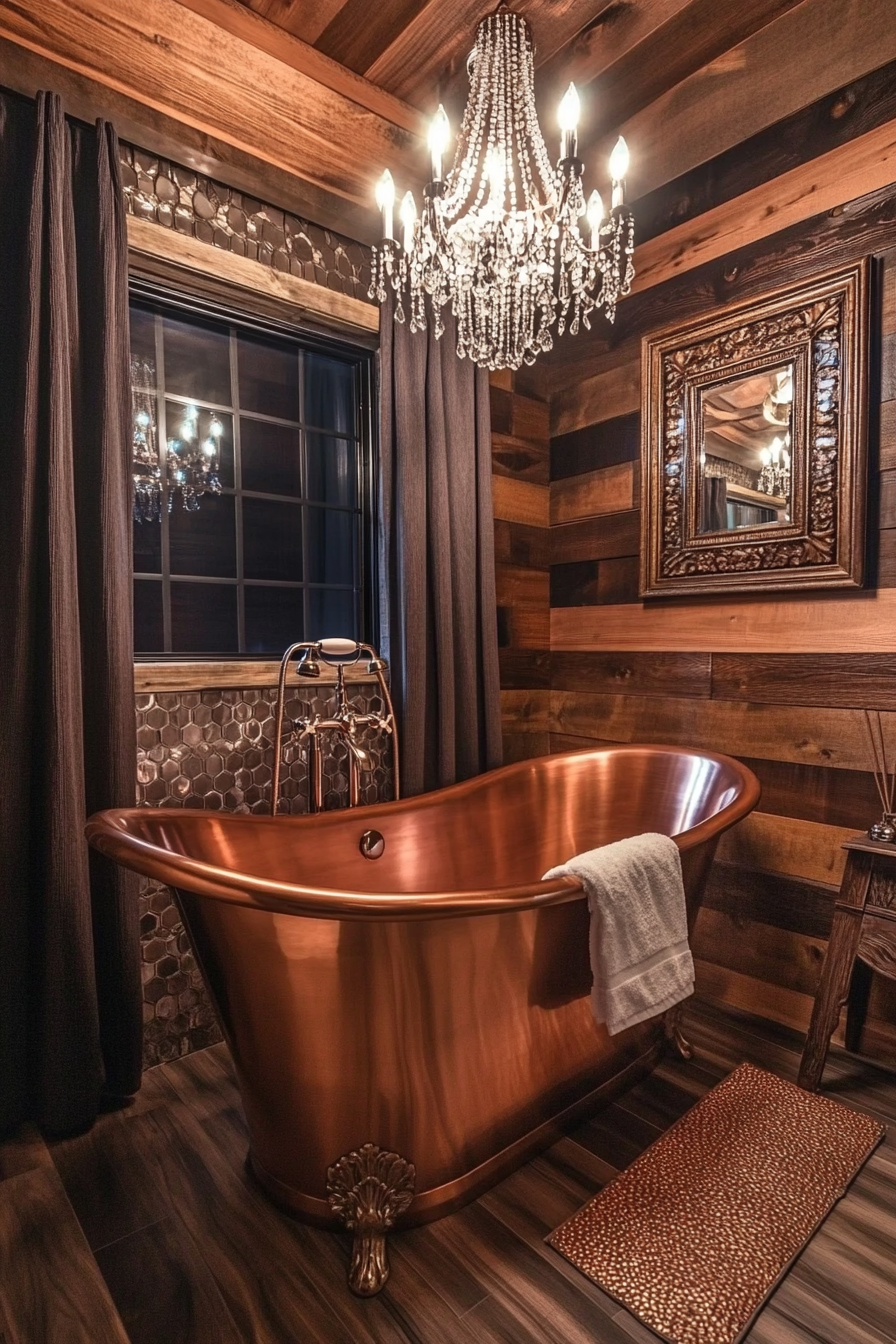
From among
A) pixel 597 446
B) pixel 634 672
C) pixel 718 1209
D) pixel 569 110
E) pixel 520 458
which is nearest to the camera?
pixel 718 1209

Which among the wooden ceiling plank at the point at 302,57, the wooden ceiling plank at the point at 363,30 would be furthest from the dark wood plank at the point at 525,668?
the wooden ceiling plank at the point at 363,30

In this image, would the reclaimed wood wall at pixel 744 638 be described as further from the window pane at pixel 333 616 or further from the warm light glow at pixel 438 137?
the warm light glow at pixel 438 137

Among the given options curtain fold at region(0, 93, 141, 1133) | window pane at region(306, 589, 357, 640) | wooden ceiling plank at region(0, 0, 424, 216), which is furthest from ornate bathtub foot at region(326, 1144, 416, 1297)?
wooden ceiling plank at region(0, 0, 424, 216)

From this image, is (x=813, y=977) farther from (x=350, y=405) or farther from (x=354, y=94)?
(x=354, y=94)

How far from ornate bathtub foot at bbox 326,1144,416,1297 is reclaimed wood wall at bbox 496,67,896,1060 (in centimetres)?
133

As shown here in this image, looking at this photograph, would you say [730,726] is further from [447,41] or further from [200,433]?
[447,41]

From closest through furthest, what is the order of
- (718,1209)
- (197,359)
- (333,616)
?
(718,1209) < (333,616) < (197,359)

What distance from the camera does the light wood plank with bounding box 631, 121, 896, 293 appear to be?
6.02ft

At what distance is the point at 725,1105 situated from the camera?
1.68 meters

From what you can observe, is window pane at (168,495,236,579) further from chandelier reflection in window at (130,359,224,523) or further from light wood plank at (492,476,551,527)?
light wood plank at (492,476,551,527)

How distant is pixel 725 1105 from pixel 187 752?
64.2 inches

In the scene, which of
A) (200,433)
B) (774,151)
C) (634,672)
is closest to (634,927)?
(634,672)

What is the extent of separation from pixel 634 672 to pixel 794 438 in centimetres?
89

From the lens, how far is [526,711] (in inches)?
108
